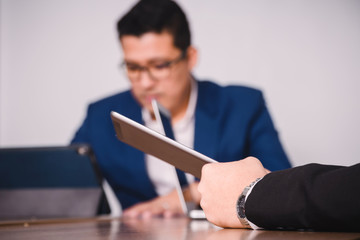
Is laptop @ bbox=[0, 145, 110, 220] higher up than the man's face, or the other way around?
the man's face

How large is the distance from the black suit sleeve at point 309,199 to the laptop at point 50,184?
755 millimetres

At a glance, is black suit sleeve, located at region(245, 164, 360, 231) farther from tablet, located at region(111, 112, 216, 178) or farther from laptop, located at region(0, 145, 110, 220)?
laptop, located at region(0, 145, 110, 220)

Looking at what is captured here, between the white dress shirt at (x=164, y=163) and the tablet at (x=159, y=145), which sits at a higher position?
the tablet at (x=159, y=145)

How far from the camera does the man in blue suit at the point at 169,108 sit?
1.99 metres

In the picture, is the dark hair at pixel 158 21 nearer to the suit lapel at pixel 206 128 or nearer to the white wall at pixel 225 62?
the white wall at pixel 225 62

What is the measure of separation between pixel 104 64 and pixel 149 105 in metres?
0.59

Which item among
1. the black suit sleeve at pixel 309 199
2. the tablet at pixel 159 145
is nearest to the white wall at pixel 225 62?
the tablet at pixel 159 145

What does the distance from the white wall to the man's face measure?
0.18 m

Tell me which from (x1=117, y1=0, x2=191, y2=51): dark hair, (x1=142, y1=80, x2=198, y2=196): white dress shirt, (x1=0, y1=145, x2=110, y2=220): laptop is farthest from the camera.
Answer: (x1=117, y1=0, x2=191, y2=51): dark hair

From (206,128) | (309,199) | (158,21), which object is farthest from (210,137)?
(309,199)

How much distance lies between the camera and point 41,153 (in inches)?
56.1

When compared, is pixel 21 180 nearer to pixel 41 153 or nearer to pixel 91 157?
pixel 41 153

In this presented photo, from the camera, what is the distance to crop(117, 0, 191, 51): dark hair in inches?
86.9

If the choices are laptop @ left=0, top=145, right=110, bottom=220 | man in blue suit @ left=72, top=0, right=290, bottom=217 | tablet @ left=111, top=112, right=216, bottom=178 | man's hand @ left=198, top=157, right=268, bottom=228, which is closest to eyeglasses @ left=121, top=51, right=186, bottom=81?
man in blue suit @ left=72, top=0, right=290, bottom=217
